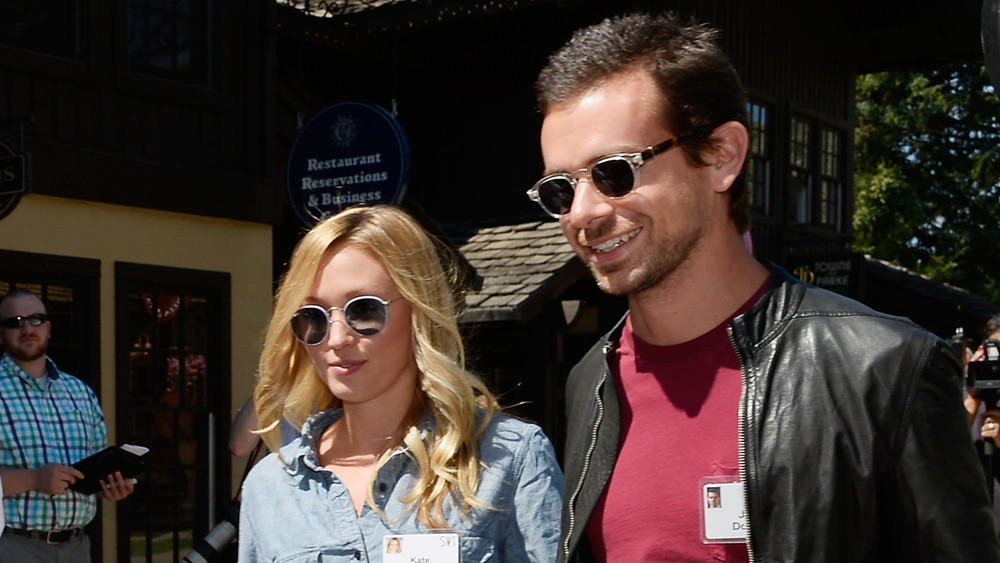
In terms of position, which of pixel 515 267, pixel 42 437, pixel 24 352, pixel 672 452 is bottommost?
pixel 42 437

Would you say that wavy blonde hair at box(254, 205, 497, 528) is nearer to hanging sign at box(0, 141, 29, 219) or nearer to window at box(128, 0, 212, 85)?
hanging sign at box(0, 141, 29, 219)

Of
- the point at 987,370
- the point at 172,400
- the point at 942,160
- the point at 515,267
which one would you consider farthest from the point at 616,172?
the point at 942,160

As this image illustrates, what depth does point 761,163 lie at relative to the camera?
1581cm

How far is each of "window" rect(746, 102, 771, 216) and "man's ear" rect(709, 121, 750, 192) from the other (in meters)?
13.3

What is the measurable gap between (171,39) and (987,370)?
23.5 ft

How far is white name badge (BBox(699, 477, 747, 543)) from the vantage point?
2.23 meters

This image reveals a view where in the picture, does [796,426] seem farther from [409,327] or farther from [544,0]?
[544,0]

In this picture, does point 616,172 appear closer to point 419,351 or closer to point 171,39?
point 419,351

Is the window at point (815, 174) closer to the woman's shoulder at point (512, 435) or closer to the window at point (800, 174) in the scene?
the window at point (800, 174)

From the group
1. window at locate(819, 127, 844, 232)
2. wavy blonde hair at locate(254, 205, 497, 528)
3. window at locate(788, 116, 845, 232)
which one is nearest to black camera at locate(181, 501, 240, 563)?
wavy blonde hair at locate(254, 205, 497, 528)

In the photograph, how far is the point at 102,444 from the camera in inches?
294

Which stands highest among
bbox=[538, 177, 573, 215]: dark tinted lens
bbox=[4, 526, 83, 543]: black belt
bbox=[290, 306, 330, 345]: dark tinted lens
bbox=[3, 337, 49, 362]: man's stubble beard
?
bbox=[538, 177, 573, 215]: dark tinted lens

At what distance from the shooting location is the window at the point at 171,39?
34.4 ft

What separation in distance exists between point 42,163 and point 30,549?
3259 mm
